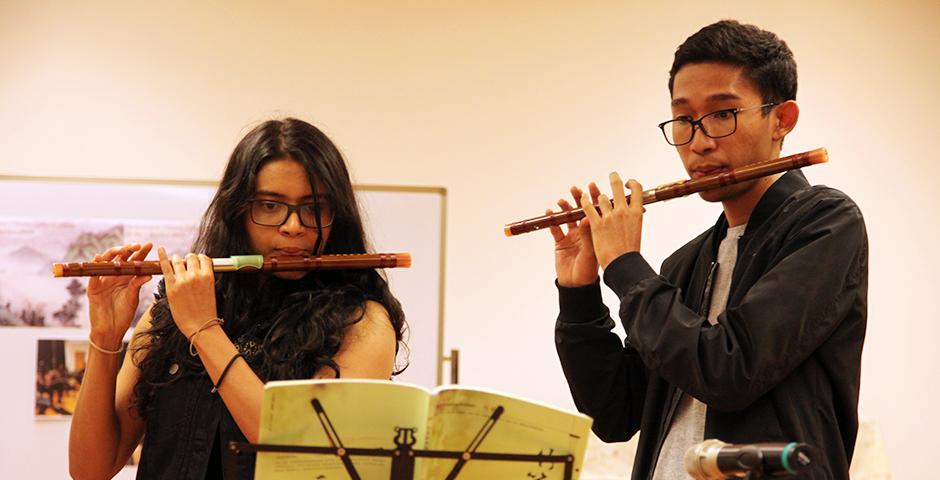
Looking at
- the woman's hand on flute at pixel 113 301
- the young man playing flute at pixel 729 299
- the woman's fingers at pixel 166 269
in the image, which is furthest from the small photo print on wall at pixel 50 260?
the young man playing flute at pixel 729 299

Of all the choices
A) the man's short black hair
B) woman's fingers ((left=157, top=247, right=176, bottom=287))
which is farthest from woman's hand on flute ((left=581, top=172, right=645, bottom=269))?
woman's fingers ((left=157, top=247, right=176, bottom=287))

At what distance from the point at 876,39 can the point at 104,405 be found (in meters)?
3.49

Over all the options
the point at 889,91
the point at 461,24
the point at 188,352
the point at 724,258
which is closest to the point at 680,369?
the point at 724,258

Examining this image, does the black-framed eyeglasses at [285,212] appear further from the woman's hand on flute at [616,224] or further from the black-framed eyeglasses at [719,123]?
the black-framed eyeglasses at [719,123]

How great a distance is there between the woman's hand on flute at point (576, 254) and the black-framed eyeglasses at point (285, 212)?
19.8 inches

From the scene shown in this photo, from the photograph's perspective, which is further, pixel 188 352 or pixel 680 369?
pixel 188 352

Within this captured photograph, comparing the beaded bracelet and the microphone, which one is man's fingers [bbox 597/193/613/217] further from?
the beaded bracelet

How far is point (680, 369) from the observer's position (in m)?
1.74

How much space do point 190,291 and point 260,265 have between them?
0.18 m

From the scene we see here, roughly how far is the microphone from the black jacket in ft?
0.91

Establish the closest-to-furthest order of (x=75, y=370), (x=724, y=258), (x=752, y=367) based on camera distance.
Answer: (x=752, y=367)
(x=724, y=258)
(x=75, y=370)

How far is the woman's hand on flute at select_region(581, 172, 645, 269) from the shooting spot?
194cm

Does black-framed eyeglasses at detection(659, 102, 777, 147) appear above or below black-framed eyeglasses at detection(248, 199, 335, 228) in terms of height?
above

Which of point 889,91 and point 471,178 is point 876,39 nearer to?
point 889,91
